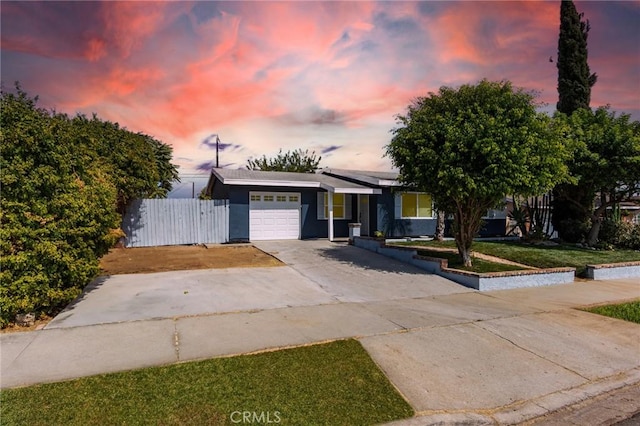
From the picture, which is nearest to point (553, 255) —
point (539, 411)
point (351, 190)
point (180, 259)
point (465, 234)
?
point (465, 234)

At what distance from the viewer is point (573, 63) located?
59.8 ft

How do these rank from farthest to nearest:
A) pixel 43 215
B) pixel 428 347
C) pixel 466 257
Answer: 1. pixel 466 257
2. pixel 43 215
3. pixel 428 347

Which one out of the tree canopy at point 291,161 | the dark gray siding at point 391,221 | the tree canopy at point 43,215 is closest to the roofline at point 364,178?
the dark gray siding at point 391,221

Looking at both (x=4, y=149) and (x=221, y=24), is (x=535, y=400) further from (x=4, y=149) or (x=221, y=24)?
(x=221, y=24)

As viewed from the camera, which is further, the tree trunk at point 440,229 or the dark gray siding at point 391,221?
the dark gray siding at point 391,221

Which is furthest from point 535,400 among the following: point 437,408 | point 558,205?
point 558,205

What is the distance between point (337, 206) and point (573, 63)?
13.6 meters

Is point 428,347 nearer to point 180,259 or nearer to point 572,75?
point 180,259

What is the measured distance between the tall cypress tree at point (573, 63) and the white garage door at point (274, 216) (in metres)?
14.2

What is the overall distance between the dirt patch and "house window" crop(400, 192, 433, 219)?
25.8 feet

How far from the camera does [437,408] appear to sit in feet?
12.5

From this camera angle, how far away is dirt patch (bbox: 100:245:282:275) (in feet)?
35.2

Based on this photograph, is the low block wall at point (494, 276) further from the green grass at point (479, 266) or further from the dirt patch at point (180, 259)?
the dirt patch at point (180, 259)

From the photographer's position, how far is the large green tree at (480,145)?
30.7 ft
